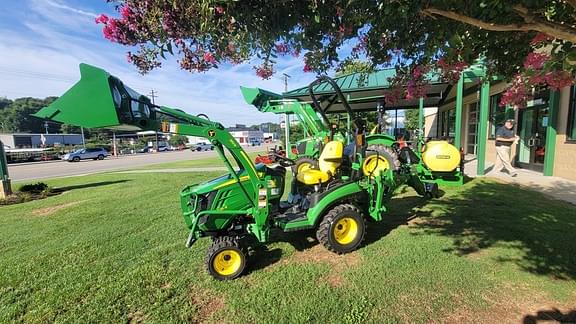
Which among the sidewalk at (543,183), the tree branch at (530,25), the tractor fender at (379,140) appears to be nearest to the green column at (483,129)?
the sidewalk at (543,183)

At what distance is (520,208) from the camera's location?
509cm

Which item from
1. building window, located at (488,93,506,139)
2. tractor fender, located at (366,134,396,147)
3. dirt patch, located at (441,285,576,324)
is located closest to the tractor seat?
dirt patch, located at (441,285,576,324)

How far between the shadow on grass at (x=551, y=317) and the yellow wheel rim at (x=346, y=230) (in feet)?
5.82

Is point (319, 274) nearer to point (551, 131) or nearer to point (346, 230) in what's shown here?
point (346, 230)

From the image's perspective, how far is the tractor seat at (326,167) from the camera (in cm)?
403

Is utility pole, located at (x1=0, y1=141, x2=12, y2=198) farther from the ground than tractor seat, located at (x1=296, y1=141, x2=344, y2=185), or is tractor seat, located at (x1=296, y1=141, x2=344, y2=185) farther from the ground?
tractor seat, located at (x1=296, y1=141, x2=344, y2=185)

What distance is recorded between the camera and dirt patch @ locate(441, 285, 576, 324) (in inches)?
93.4

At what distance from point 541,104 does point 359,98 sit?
6.14m

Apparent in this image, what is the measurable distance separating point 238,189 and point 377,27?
85.3 inches

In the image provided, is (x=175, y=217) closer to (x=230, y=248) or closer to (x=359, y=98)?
(x=230, y=248)

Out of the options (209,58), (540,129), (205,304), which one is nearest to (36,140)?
(209,58)

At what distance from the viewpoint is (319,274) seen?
10.5 feet

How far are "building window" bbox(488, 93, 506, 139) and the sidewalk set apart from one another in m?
2.93

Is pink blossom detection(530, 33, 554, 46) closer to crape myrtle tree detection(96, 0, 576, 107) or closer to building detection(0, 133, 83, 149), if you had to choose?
crape myrtle tree detection(96, 0, 576, 107)
